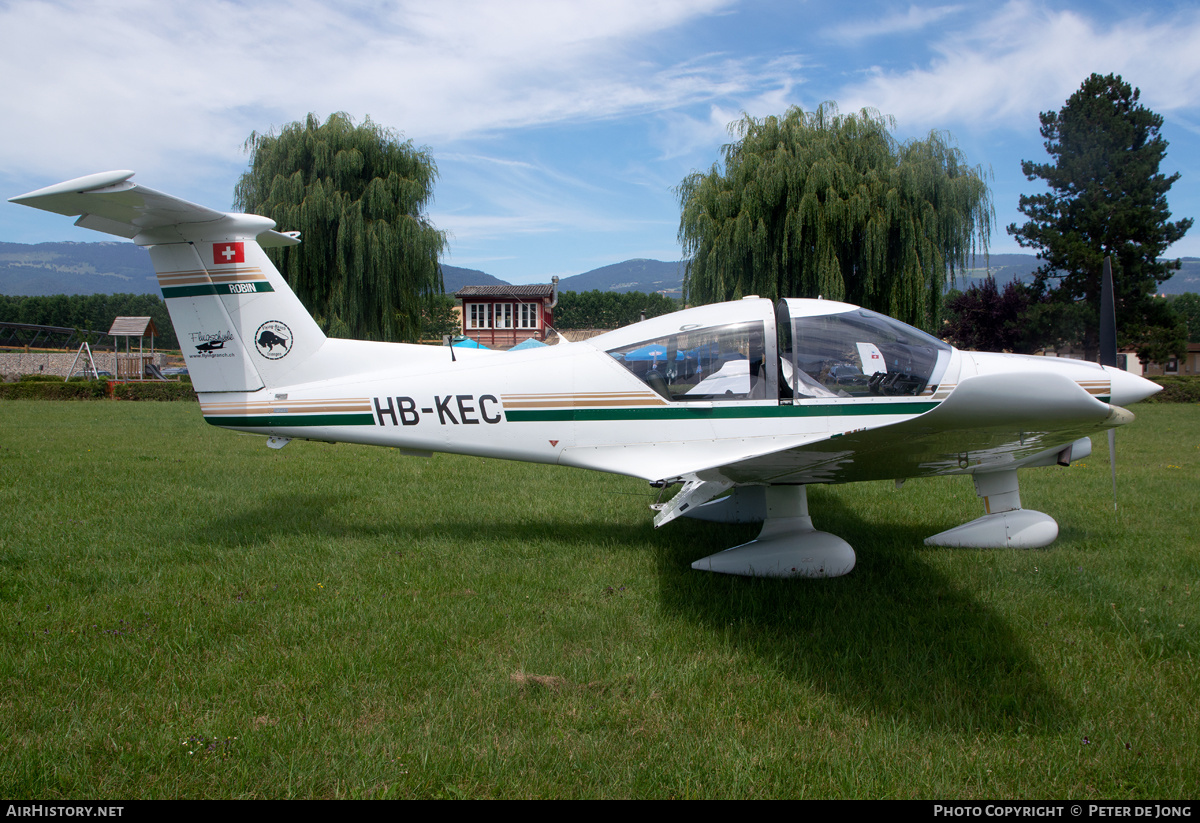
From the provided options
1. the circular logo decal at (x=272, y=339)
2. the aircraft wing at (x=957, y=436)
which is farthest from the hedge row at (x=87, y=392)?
the aircraft wing at (x=957, y=436)

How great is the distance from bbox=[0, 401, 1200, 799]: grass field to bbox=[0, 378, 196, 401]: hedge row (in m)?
23.7

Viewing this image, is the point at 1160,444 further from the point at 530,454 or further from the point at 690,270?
the point at 530,454

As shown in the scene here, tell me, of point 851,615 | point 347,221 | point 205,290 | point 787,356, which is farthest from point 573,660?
point 347,221

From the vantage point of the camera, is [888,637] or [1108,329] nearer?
[888,637]

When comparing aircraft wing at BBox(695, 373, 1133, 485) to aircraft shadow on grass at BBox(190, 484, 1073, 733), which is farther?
aircraft shadow on grass at BBox(190, 484, 1073, 733)

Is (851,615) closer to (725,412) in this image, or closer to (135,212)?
(725,412)

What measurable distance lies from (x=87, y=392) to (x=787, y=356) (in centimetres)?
3232

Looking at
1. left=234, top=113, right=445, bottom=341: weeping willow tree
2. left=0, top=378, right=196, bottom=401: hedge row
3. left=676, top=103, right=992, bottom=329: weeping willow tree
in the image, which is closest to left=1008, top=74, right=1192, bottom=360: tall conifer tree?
left=676, top=103, right=992, bottom=329: weeping willow tree

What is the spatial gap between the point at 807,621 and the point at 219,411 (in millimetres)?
5087

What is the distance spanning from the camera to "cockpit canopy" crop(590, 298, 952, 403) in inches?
187

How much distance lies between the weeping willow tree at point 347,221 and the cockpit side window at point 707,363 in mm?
15964

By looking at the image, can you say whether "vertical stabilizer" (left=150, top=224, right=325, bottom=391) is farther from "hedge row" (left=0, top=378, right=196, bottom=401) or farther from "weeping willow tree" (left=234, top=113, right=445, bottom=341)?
"hedge row" (left=0, top=378, right=196, bottom=401)

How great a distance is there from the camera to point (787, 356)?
4.75m

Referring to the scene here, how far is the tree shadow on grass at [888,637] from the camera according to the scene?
10.1 feet
